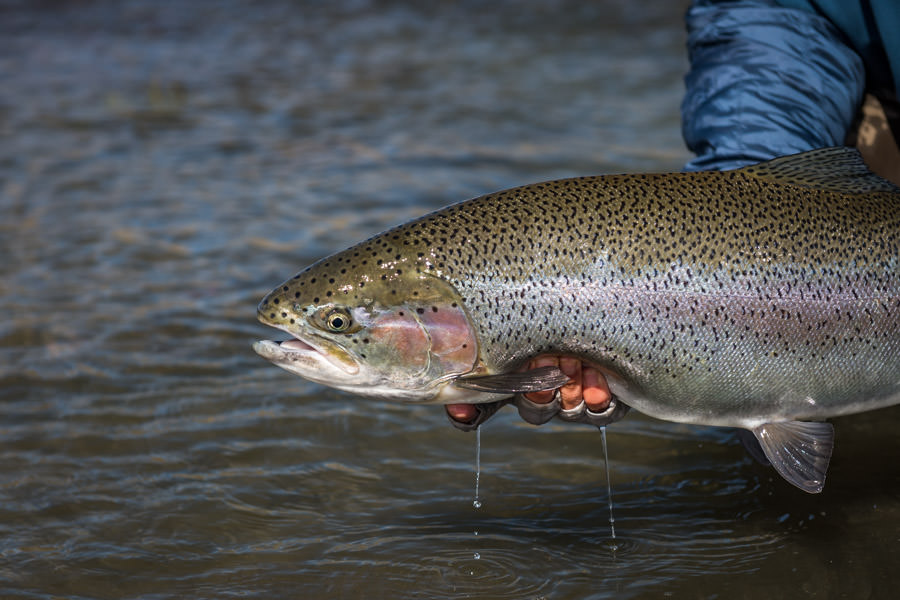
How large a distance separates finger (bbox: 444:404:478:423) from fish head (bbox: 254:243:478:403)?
0.67 feet

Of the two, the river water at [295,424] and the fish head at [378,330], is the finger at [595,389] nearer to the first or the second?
the fish head at [378,330]

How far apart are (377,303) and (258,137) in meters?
5.13

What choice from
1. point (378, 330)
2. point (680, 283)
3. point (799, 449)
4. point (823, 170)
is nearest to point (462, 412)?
point (378, 330)

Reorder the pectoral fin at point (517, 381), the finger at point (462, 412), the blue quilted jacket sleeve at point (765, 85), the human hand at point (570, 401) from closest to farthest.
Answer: the pectoral fin at point (517, 381) → the human hand at point (570, 401) → the finger at point (462, 412) → the blue quilted jacket sleeve at point (765, 85)

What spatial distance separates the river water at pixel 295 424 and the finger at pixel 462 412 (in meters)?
0.46

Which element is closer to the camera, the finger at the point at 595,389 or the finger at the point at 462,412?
the finger at the point at 595,389

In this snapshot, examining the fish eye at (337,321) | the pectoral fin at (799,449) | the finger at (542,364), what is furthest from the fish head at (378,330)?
the pectoral fin at (799,449)

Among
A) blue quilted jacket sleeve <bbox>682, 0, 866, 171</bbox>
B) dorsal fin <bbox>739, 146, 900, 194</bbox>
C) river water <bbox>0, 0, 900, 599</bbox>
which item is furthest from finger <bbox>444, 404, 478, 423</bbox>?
blue quilted jacket sleeve <bbox>682, 0, 866, 171</bbox>

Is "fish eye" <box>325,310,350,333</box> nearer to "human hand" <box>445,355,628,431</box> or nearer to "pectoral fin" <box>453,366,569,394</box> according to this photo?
"pectoral fin" <box>453,366,569,394</box>

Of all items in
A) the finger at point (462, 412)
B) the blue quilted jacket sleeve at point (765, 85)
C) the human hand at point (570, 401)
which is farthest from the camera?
the blue quilted jacket sleeve at point (765, 85)

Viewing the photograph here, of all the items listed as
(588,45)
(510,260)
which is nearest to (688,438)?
(510,260)

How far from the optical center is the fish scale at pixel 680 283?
279cm

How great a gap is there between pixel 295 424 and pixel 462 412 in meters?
1.27

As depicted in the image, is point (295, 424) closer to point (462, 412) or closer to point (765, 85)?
point (462, 412)
